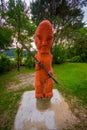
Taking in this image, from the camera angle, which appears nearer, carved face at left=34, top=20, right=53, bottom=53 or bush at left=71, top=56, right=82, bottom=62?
carved face at left=34, top=20, right=53, bottom=53

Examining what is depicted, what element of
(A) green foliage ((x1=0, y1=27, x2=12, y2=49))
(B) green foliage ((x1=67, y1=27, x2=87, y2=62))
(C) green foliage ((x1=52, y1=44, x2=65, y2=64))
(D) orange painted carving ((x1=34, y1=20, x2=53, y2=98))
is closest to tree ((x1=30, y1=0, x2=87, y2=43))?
(B) green foliage ((x1=67, y1=27, x2=87, y2=62))

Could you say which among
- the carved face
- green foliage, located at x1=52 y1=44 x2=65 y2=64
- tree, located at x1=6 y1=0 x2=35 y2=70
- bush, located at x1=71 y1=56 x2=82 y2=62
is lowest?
bush, located at x1=71 y1=56 x2=82 y2=62

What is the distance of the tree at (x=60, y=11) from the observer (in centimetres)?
1617

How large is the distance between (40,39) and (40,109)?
1527 mm

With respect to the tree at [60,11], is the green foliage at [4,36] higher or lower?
lower

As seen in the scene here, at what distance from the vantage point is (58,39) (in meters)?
16.2

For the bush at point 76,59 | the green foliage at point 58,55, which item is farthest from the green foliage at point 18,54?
the bush at point 76,59

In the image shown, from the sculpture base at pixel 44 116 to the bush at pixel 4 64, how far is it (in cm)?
796

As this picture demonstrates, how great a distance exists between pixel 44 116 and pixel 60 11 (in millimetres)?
13836

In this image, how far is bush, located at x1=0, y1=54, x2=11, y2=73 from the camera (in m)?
12.3

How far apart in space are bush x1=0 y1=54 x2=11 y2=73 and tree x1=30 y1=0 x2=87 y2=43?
15.9 feet

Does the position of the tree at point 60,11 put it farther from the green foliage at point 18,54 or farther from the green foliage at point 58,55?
the green foliage at point 18,54

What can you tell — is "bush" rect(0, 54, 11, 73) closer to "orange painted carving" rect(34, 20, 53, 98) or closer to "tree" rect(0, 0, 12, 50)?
"tree" rect(0, 0, 12, 50)

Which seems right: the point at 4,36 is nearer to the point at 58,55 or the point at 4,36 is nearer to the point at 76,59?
the point at 58,55
